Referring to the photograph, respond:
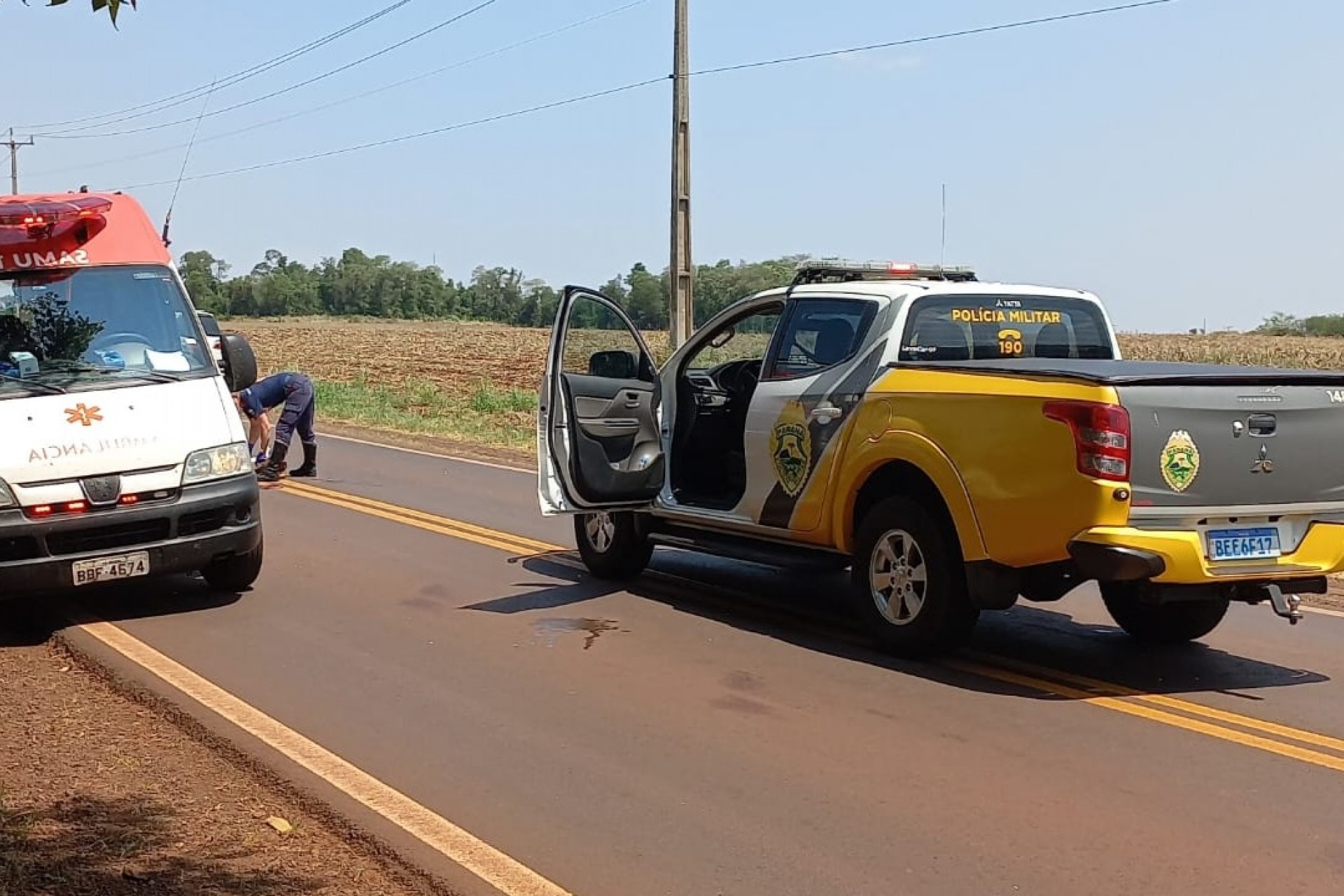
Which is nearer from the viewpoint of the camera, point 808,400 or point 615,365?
point 808,400

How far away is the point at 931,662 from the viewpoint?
295 inches

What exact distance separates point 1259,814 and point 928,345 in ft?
11.1

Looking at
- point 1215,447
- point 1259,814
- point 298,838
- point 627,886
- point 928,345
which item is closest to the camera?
point 627,886

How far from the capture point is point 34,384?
847 centimetres

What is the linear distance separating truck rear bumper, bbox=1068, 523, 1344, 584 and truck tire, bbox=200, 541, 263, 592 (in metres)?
5.02

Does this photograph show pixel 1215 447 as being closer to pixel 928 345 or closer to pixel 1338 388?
pixel 1338 388

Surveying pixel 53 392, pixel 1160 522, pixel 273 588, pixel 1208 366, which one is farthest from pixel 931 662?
pixel 53 392

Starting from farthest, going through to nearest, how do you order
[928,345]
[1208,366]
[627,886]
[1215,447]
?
[928,345], [1208,366], [1215,447], [627,886]

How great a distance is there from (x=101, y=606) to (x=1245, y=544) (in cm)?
654

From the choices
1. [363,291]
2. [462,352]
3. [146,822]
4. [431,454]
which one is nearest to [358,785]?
[146,822]

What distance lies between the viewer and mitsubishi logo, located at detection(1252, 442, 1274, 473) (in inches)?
267

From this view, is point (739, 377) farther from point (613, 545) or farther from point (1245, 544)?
point (1245, 544)

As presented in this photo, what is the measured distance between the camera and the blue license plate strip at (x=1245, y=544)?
675cm

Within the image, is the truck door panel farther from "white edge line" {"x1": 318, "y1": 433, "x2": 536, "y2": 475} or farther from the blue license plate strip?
"white edge line" {"x1": 318, "y1": 433, "x2": 536, "y2": 475}
